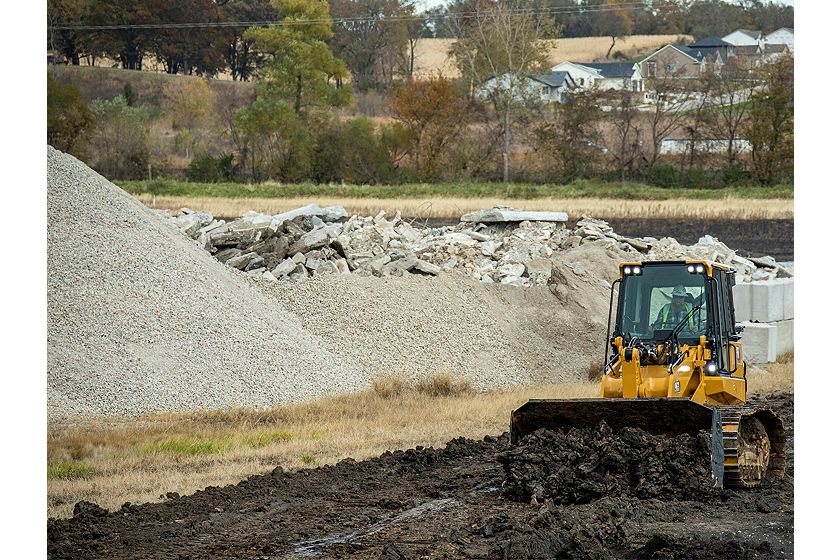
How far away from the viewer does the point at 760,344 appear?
19.7m

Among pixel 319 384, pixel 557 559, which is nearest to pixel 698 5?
pixel 319 384

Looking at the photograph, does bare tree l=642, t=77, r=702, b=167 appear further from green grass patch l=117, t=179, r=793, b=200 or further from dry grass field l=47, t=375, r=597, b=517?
dry grass field l=47, t=375, r=597, b=517

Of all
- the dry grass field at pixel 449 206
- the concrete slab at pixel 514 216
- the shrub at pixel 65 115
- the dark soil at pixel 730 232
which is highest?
the shrub at pixel 65 115

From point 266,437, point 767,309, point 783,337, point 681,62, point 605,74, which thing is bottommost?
point 266,437

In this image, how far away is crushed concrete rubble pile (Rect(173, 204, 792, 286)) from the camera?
2122 centimetres

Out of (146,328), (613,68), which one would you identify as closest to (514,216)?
(613,68)

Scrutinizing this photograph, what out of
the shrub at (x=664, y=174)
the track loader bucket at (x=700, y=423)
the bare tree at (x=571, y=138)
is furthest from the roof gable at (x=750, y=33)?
the track loader bucket at (x=700, y=423)

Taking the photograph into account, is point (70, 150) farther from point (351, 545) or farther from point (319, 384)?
point (351, 545)

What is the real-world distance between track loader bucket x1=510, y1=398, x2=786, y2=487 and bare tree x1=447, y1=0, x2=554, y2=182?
1206 cm

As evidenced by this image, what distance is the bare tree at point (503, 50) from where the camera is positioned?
868 inches

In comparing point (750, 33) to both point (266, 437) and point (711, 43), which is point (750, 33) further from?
point (266, 437)

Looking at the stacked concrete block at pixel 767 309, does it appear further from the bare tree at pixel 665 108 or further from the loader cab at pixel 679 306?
the loader cab at pixel 679 306

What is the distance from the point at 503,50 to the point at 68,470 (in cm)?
1421

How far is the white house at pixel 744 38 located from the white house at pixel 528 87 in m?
5.45
